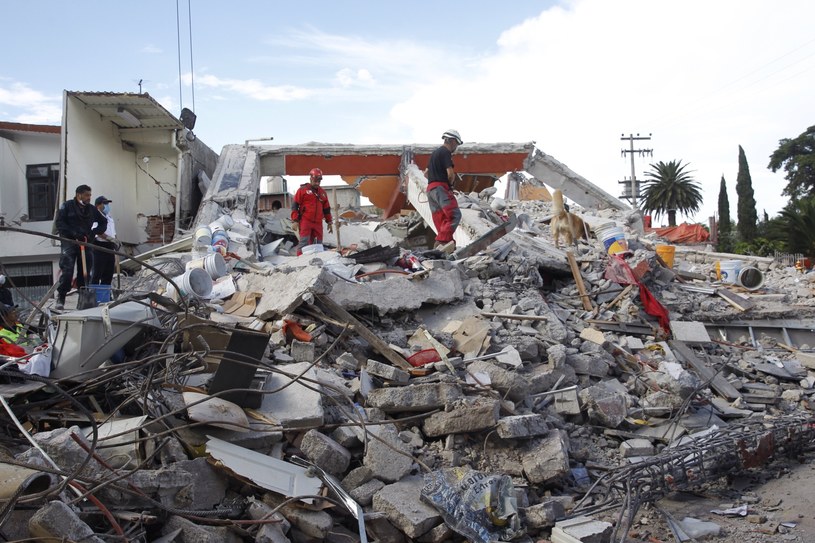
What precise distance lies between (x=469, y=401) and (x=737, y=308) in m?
5.01

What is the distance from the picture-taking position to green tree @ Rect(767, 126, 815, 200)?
39.1 m

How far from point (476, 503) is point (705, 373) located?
363 centimetres

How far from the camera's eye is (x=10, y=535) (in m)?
2.85

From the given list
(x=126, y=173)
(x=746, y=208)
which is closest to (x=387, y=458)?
(x=126, y=173)

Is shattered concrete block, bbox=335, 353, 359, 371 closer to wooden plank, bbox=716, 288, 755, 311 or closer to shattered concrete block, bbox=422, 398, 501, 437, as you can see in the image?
shattered concrete block, bbox=422, 398, 501, 437

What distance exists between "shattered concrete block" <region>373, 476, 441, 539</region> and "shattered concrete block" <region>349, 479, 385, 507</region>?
0.16ft

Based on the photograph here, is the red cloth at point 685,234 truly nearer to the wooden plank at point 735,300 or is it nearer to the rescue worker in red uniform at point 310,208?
the wooden plank at point 735,300

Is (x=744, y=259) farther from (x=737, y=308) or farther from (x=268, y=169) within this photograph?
(x=268, y=169)

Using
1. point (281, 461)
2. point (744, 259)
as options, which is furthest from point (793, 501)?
point (744, 259)

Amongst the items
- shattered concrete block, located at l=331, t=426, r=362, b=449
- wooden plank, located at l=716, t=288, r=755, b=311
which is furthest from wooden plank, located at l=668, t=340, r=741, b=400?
shattered concrete block, located at l=331, t=426, r=362, b=449

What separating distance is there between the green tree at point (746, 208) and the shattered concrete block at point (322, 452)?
35.3 m

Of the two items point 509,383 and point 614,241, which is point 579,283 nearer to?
point 614,241

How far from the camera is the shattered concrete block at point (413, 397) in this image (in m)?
4.59

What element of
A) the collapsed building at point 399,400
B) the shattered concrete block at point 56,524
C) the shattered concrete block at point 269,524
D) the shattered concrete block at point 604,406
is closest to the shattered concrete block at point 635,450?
the collapsed building at point 399,400
